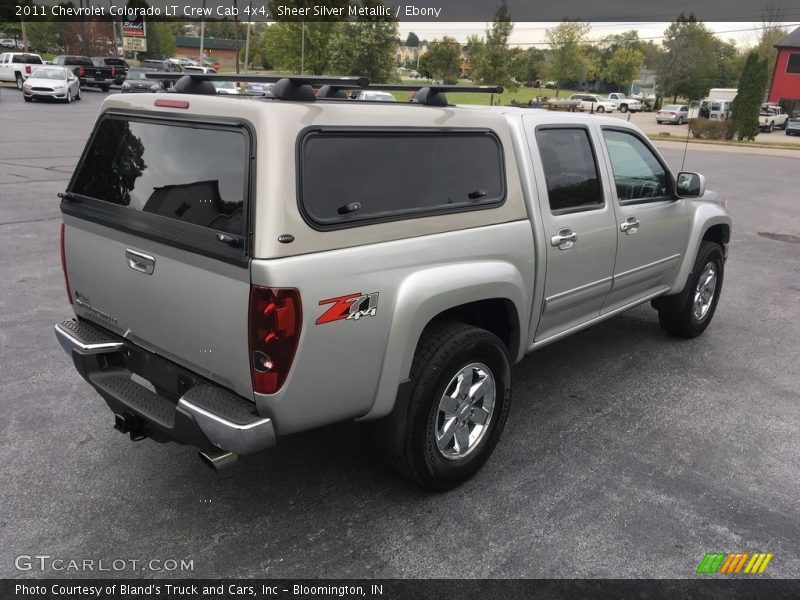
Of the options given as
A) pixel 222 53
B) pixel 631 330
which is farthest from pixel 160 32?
pixel 631 330

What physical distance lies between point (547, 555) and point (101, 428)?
103 inches

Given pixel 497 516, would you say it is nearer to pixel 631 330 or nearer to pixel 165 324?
pixel 165 324

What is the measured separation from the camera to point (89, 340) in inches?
127

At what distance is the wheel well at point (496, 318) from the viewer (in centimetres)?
355

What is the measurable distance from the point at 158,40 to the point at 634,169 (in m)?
82.5

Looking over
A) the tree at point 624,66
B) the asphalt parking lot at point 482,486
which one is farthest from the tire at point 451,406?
the tree at point 624,66

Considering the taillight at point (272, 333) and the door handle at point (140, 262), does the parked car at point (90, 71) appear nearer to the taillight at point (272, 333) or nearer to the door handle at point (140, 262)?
the door handle at point (140, 262)

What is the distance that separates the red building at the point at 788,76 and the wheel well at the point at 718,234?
199ft

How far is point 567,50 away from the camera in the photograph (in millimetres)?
68812

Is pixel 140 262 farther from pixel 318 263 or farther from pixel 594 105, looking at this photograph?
pixel 594 105

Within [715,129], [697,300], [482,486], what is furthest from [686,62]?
[482,486]

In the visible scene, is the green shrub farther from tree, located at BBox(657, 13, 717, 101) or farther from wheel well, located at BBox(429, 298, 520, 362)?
wheel well, located at BBox(429, 298, 520, 362)
